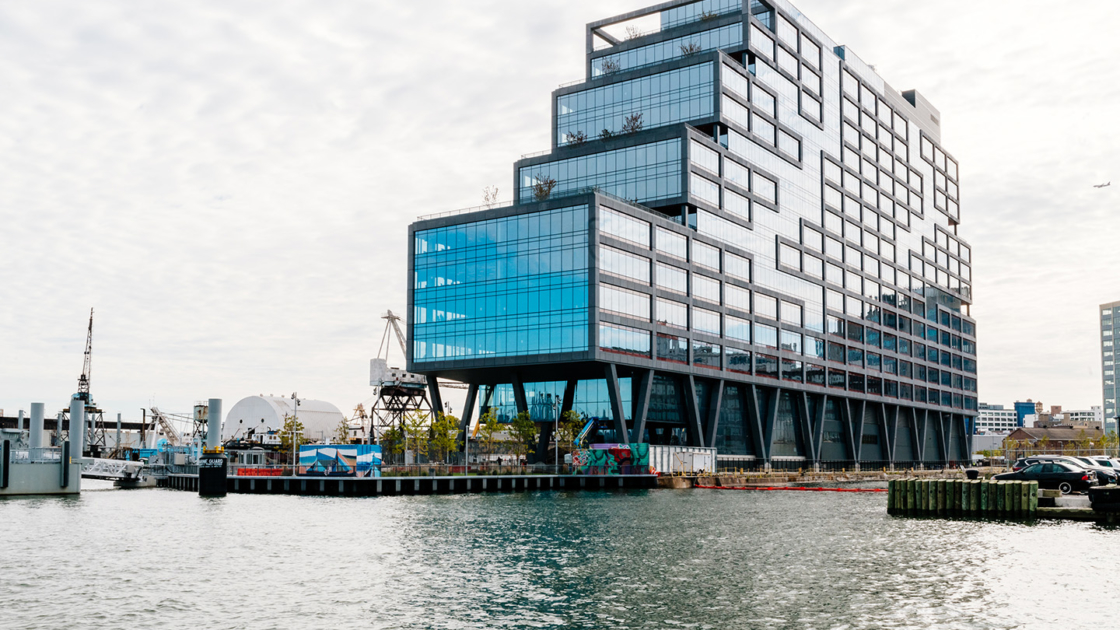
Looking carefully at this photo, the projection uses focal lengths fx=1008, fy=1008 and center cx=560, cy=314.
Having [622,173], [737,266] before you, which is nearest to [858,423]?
[737,266]

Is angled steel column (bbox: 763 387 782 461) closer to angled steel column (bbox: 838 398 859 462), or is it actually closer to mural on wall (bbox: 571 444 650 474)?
angled steel column (bbox: 838 398 859 462)

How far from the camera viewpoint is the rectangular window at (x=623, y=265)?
397 ft

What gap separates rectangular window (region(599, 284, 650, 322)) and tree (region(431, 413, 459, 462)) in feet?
82.3

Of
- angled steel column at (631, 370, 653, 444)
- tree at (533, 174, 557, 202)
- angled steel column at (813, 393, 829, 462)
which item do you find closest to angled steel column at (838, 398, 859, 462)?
angled steel column at (813, 393, 829, 462)

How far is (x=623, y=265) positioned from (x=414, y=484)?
135 feet

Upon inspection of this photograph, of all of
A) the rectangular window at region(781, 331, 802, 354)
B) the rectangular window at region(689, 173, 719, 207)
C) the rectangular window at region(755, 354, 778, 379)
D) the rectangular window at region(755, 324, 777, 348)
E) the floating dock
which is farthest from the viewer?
the rectangular window at region(781, 331, 802, 354)

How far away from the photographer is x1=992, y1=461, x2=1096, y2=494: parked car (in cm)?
6975

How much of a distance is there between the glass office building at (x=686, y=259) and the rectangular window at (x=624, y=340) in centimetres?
27

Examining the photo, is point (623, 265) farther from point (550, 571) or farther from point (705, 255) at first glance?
point (550, 571)

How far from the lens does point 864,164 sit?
182375mm

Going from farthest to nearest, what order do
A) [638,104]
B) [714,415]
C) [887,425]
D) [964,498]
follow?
[887,425] → [638,104] → [714,415] → [964,498]

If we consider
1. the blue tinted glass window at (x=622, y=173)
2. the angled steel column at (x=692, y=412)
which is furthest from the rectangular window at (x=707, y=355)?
the blue tinted glass window at (x=622, y=173)

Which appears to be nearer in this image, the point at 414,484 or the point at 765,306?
the point at 414,484

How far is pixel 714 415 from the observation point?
138375 millimetres
